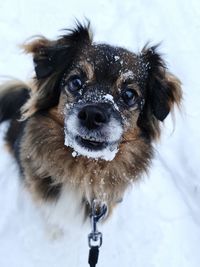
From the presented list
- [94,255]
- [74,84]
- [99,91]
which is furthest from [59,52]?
[94,255]

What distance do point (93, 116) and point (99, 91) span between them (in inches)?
10.5

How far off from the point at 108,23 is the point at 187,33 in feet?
3.64

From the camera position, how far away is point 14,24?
219 inches

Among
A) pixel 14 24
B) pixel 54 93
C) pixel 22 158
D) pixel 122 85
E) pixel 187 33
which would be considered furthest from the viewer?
pixel 187 33

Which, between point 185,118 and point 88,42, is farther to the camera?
point 185,118

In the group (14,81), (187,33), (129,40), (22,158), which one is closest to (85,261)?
(22,158)

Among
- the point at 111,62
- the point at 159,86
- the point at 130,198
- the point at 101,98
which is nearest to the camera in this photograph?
the point at 101,98

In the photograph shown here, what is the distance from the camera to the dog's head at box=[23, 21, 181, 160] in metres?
2.84

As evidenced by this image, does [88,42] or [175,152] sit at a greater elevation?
[88,42]

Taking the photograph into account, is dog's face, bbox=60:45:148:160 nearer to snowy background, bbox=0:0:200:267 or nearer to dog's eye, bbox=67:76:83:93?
dog's eye, bbox=67:76:83:93

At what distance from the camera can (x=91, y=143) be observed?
288cm

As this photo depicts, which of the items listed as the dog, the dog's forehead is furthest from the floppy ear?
the dog's forehead

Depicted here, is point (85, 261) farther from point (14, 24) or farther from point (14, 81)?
point (14, 24)

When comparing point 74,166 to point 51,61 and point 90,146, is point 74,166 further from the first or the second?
point 51,61
